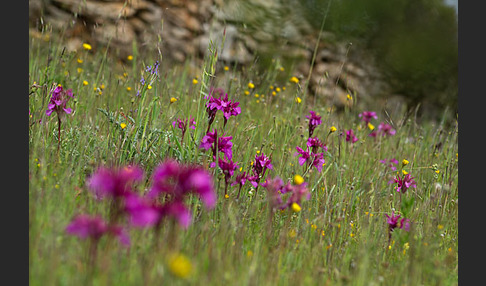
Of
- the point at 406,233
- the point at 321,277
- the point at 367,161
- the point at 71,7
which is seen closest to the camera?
the point at 321,277

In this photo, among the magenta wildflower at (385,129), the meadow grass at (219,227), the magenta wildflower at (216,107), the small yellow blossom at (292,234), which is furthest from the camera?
the magenta wildflower at (385,129)

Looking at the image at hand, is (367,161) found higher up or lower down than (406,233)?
lower down

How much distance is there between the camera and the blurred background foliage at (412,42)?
6.95 metres

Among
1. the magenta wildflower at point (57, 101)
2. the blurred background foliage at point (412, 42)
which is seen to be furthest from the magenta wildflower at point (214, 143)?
the blurred background foliage at point (412, 42)

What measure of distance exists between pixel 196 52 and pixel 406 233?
4.27 metres

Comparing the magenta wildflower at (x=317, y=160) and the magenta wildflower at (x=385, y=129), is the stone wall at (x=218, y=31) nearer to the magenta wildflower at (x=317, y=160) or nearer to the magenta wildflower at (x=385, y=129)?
the magenta wildflower at (x=385, y=129)

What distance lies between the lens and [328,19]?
665 cm

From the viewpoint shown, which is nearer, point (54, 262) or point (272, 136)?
point (54, 262)

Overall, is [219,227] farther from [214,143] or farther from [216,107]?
[216,107]

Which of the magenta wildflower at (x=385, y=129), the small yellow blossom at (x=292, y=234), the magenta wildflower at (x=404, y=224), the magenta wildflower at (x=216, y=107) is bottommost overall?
the magenta wildflower at (x=385, y=129)

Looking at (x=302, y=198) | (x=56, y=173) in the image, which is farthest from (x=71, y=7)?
(x=302, y=198)

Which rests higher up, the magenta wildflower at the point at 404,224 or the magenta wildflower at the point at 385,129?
the magenta wildflower at the point at 404,224

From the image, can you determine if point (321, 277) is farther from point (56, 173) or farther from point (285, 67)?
point (285, 67)

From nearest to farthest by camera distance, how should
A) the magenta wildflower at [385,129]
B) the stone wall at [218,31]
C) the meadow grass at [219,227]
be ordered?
1. the meadow grass at [219,227]
2. the magenta wildflower at [385,129]
3. the stone wall at [218,31]
